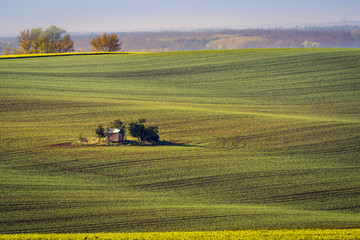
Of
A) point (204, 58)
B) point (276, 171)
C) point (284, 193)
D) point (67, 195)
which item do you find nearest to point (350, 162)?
point (276, 171)

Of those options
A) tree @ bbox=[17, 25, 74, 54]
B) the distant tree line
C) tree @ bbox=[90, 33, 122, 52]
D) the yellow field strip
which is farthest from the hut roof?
tree @ bbox=[17, 25, 74, 54]

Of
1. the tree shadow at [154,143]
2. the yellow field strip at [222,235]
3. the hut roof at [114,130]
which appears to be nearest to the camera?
the yellow field strip at [222,235]

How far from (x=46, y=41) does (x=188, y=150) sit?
7180cm

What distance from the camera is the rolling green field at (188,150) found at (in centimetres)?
1775

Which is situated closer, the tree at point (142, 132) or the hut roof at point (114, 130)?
the hut roof at point (114, 130)

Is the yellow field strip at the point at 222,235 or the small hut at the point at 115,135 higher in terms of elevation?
the small hut at the point at 115,135

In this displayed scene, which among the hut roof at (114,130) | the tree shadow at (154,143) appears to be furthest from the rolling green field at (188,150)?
the hut roof at (114,130)

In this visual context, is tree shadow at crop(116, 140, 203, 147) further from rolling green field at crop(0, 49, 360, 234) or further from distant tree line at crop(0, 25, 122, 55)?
distant tree line at crop(0, 25, 122, 55)

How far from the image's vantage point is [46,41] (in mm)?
90688

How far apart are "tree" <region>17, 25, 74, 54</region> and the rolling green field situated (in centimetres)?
3516

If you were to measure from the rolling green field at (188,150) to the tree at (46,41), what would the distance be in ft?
115

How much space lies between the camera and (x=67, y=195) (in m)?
19.7

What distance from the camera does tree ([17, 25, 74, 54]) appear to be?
89.3m

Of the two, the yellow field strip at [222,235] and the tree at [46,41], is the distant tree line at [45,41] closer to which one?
the tree at [46,41]
